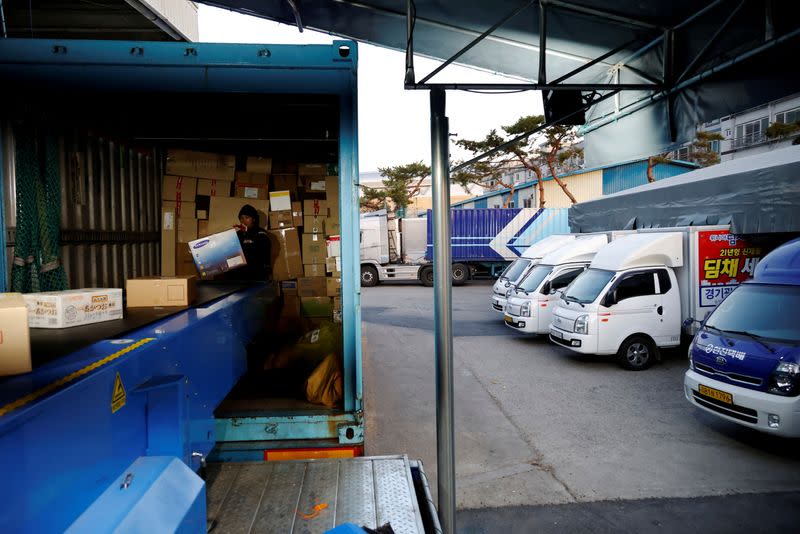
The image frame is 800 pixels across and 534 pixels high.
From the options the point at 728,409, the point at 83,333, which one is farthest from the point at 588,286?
the point at 83,333

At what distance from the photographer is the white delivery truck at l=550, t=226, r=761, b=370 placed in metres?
9.71

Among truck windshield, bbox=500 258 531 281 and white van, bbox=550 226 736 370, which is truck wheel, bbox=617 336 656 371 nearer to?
white van, bbox=550 226 736 370

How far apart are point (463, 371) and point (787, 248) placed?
17.6 feet

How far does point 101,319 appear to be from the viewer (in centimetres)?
259

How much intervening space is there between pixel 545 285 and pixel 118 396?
1106 cm

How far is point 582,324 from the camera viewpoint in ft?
32.0

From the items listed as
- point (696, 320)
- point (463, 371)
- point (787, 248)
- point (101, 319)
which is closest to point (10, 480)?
point (101, 319)

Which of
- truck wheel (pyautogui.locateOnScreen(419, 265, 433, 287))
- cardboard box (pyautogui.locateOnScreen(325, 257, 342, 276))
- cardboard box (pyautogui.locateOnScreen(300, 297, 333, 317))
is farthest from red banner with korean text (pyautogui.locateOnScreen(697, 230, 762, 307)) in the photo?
truck wheel (pyautogui.locateOnScreen(419, 265, 433, 287))

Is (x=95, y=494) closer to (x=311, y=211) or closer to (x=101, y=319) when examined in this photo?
(x=101, y=319)

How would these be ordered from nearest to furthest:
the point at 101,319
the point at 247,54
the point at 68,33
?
1. the point at 101,319
2. the point at 247,54
3. the point at 68,33

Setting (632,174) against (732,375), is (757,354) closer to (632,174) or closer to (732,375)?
(732,375)

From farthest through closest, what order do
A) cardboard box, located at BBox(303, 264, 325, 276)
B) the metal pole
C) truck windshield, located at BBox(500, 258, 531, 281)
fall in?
truck windshield, located at BBox(500, 258, 531, 281) < cardboard box, located at BBox(303, 264, 325, 276) < the metal pole

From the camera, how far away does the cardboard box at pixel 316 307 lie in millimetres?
6035

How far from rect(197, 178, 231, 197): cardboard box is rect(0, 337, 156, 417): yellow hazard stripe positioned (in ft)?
11.9
